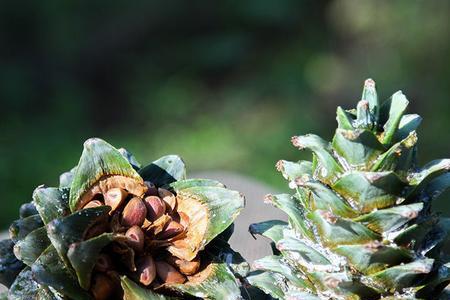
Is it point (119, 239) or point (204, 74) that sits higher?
point (204, 74)

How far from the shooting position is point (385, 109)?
1.29m

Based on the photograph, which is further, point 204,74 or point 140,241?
point 204,74

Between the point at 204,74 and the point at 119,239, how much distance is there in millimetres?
3844

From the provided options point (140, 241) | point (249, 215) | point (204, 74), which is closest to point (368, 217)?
point (140, 241)

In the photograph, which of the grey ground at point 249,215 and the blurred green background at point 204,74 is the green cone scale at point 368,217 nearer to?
the grey ground at point 249,215

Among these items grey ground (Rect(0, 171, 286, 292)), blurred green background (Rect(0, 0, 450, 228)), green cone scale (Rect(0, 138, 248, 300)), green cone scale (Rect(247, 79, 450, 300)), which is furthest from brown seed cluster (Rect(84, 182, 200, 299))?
blurred green background (Rect(0, 0, 450, 228))

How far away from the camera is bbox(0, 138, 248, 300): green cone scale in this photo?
1195 mm

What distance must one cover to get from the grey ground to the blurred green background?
1286 mm

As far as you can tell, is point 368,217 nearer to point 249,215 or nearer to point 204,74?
point 249,215

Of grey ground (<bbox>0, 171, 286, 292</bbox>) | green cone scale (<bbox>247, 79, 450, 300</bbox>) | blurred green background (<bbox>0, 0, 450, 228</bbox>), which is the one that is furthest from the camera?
blurred green background (<bbox>0, 0, 450, 228</bbox>)

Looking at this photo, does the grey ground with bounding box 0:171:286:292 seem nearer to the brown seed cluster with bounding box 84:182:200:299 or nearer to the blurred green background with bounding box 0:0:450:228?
the brown seed cluster with bounding box 84:182:200:299

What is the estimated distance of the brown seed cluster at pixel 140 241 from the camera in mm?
1230

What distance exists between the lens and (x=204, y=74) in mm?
5004

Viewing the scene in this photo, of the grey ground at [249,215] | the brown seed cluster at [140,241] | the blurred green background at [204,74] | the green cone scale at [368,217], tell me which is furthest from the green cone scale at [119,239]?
the blurred green background at [204,74]
